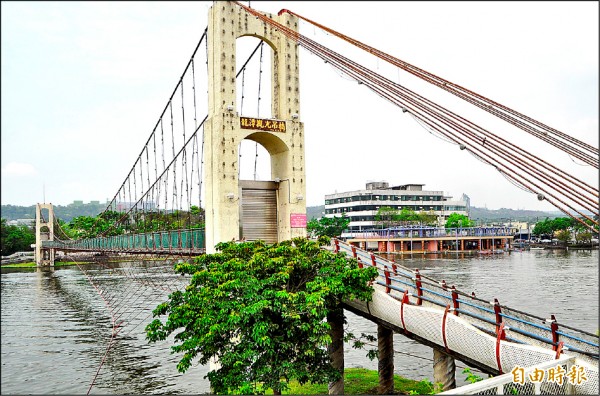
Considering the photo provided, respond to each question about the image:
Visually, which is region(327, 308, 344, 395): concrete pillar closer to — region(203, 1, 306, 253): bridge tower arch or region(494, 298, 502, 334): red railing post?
region(203, 1, 306, 253): bridge tower arch

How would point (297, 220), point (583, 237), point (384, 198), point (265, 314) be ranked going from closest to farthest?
point (265, 314) → point (297, 220) → point (583, 237) → point (384, 198)

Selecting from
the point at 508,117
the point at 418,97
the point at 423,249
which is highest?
the point at 418,97

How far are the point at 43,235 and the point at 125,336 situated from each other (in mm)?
98909

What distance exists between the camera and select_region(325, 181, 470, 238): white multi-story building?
13800 cm

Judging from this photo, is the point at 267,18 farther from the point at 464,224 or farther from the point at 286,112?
the point at 464,224

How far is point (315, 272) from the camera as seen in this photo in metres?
17.0

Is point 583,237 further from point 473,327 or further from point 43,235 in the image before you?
point 473,327

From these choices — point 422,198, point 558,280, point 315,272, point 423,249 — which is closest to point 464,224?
point 422,198

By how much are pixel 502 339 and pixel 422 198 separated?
13524 centimetres

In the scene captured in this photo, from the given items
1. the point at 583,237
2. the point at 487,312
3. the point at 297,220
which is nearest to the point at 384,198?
the point at 583,237

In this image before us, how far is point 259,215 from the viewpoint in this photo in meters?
23.4

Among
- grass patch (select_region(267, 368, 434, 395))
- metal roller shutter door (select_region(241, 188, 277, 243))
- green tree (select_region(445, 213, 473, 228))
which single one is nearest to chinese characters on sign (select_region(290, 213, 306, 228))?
metal roller shutter door (select_region(241, 188, 277, 243))

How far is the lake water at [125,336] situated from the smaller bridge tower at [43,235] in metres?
52.3

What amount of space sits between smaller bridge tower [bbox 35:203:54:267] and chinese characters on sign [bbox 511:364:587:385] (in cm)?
11012
